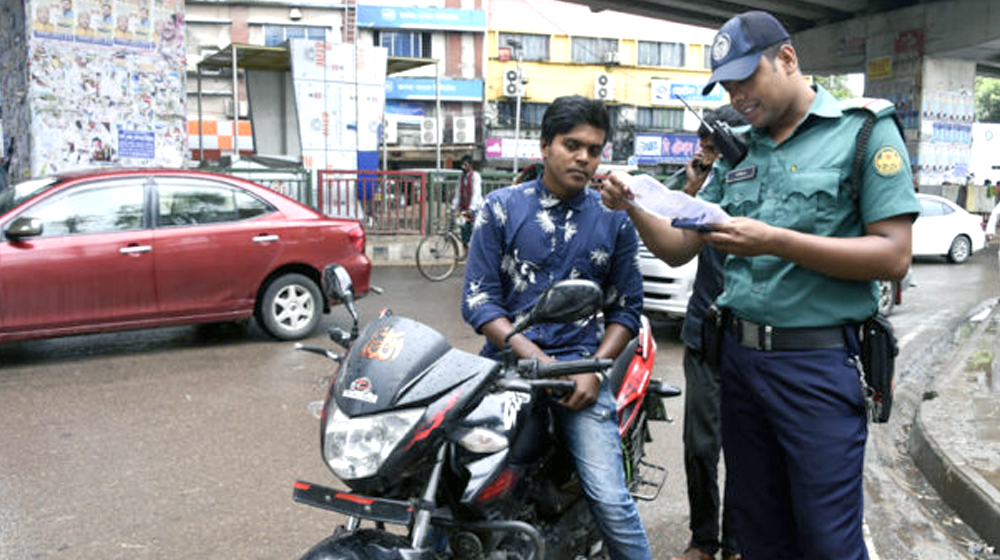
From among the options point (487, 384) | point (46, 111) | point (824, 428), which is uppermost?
point (46, 111)

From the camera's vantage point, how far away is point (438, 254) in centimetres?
1355

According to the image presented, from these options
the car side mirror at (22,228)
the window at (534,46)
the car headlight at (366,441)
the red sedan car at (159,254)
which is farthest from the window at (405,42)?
the car headlight at (366,441)

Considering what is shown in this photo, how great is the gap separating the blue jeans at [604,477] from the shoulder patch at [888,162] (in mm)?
1089

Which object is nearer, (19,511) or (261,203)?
(19,511)

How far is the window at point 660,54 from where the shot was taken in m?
44.8

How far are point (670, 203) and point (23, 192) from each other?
6.68m

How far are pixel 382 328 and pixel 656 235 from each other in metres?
0.88

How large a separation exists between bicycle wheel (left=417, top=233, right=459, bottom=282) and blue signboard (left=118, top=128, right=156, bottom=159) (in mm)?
4073

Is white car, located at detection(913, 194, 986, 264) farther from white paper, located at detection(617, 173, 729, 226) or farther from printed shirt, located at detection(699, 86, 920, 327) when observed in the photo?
white paper, located at detection(617, 173, 729, 226)

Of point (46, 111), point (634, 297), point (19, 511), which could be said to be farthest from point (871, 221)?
point (46, 111)

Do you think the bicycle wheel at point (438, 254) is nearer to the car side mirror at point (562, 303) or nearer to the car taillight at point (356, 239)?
the car taillight at point (356, 239)

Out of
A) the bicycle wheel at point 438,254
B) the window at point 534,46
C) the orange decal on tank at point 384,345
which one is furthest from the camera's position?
the window at point 534,46

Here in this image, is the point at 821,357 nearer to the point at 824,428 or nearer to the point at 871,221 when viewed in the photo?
the point at 824,428

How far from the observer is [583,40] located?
43781 millimetres
